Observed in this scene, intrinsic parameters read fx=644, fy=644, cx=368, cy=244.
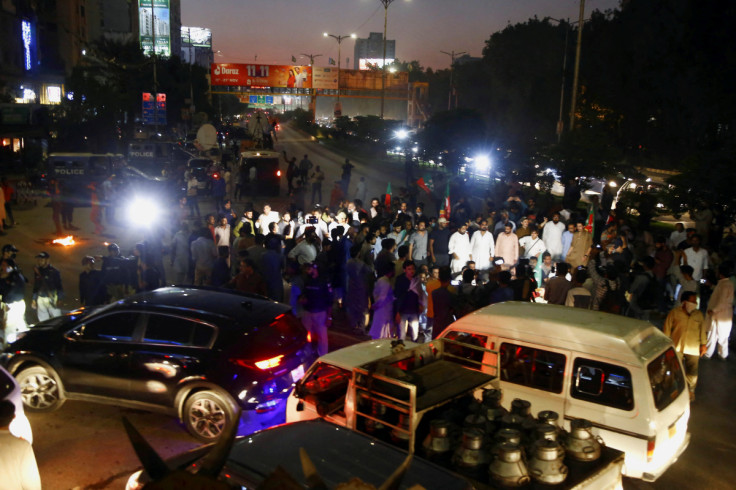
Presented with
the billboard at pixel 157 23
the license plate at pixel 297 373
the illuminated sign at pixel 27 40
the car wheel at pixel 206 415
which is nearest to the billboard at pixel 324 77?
the illuminated sign at pixel 27 40

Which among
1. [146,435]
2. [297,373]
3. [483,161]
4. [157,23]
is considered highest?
[157,23]

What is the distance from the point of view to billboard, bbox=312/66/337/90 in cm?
6762

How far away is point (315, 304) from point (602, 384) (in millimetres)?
4470

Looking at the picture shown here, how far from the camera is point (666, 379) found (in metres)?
6.38

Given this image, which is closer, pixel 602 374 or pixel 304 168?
pixel 602 374

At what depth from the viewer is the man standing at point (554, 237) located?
1434 cm

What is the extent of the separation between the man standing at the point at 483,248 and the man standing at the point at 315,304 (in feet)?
15.8

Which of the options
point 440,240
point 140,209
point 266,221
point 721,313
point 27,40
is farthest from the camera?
point 27,40

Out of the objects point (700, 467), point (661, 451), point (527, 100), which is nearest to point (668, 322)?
point (700, 467)

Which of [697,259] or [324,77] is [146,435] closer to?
[697,259]

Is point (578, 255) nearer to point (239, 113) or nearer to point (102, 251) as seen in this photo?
point (102, 251)

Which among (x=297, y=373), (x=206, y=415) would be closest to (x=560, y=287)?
(x=297, y=373)

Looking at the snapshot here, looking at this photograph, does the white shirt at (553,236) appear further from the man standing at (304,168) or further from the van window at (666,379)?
the man standing at (304,168)

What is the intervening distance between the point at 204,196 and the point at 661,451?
2423 centimetres
